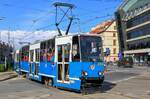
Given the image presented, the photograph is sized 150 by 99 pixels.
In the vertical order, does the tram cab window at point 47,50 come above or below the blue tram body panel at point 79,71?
above

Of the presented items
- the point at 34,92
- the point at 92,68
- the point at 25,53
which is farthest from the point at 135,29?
the point at 92,68

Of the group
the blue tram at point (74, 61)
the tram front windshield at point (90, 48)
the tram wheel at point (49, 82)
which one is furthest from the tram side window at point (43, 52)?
the tram front windshield at point (90, 48)

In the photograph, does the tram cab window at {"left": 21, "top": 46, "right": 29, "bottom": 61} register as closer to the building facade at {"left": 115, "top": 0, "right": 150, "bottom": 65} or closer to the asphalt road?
the asphalt road

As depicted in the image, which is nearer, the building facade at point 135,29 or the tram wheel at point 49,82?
the tram wheel at point 49,82

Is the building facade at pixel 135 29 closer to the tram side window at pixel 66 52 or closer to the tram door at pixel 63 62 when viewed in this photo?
the tram door at pixel 63 62

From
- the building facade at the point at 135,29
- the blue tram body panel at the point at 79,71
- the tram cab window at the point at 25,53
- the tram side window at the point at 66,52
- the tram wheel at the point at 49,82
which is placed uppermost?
the building facade at the point at 135,29

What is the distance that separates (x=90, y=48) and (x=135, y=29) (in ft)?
297

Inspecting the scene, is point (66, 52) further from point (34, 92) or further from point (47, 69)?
point (47, 69)

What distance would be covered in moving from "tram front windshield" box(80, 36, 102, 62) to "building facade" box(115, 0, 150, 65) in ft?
248

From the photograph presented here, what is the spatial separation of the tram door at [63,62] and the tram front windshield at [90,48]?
118cm

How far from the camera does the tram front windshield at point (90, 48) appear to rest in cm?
2131

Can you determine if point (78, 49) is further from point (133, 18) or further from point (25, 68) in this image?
point (133, 18)

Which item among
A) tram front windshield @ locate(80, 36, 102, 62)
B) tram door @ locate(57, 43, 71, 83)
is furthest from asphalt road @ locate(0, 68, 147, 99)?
tram front windshield @ locate(80, 36, 102, 62)

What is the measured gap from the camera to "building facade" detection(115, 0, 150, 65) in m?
102
